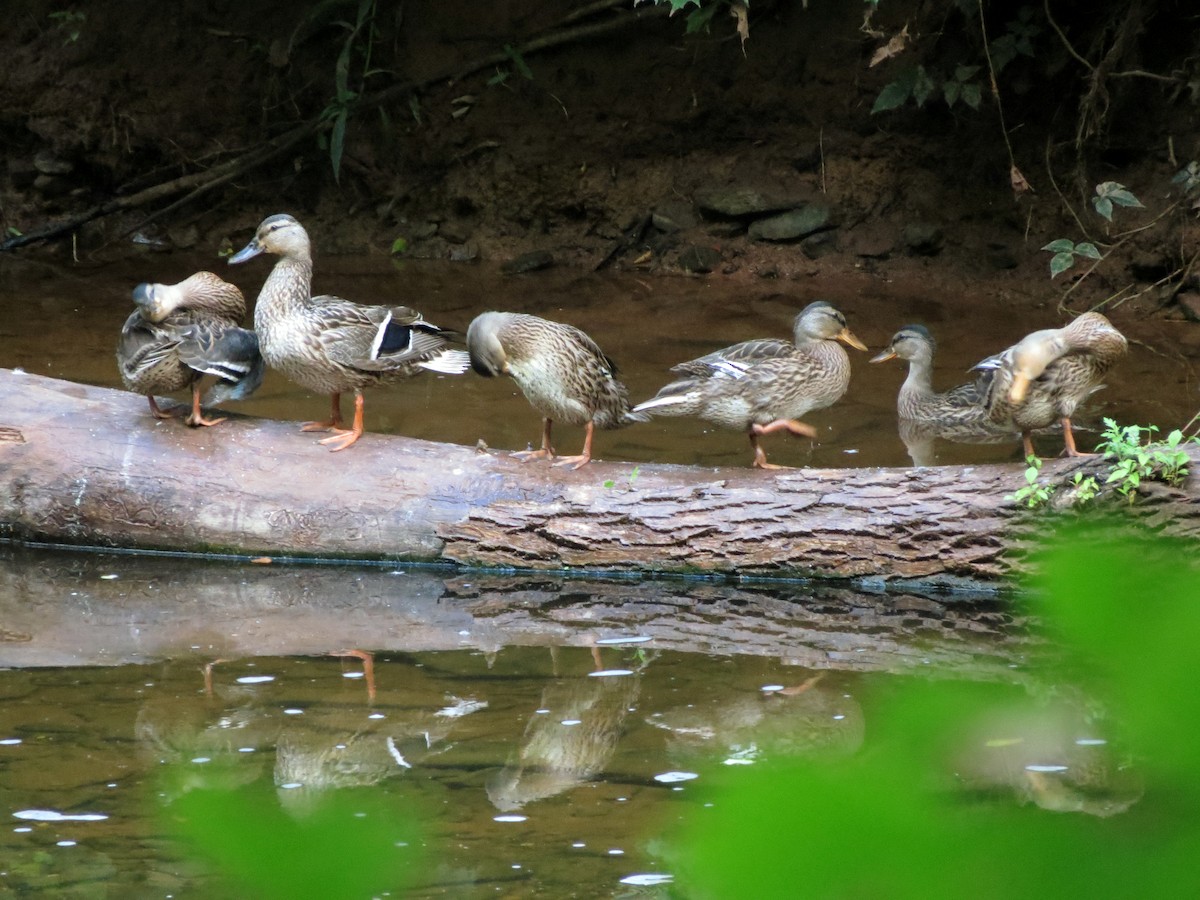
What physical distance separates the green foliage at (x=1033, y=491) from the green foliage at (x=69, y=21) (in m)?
9.90

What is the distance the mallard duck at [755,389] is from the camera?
6.30m

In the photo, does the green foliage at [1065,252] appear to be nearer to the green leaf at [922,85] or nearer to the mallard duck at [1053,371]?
the green leaf at [922,85]

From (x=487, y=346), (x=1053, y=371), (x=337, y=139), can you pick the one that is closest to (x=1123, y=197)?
(x=1053, y=371)

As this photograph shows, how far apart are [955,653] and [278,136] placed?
A: 28.4 ft

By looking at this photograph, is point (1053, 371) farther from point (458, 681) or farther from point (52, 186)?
point (52, 186)

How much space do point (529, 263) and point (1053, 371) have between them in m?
6.16

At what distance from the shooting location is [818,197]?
1119cm

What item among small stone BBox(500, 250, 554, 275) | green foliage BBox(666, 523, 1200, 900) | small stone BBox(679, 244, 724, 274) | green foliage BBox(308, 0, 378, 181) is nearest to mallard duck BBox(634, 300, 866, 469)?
small stone BBox(679, 244, 724, 274)

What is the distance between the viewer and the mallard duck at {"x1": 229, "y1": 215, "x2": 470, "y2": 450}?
6.25 metres

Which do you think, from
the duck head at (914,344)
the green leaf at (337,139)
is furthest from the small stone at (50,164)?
the duck head at (914,344)

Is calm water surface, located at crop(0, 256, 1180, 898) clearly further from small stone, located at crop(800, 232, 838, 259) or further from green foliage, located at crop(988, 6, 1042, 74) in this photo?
small stone, located at crop(800, 232, 838, 259)

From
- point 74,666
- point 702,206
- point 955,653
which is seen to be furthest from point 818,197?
point 74,666

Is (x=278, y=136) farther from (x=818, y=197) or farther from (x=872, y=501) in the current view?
(x=872, y=501)

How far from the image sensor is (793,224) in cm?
1109
